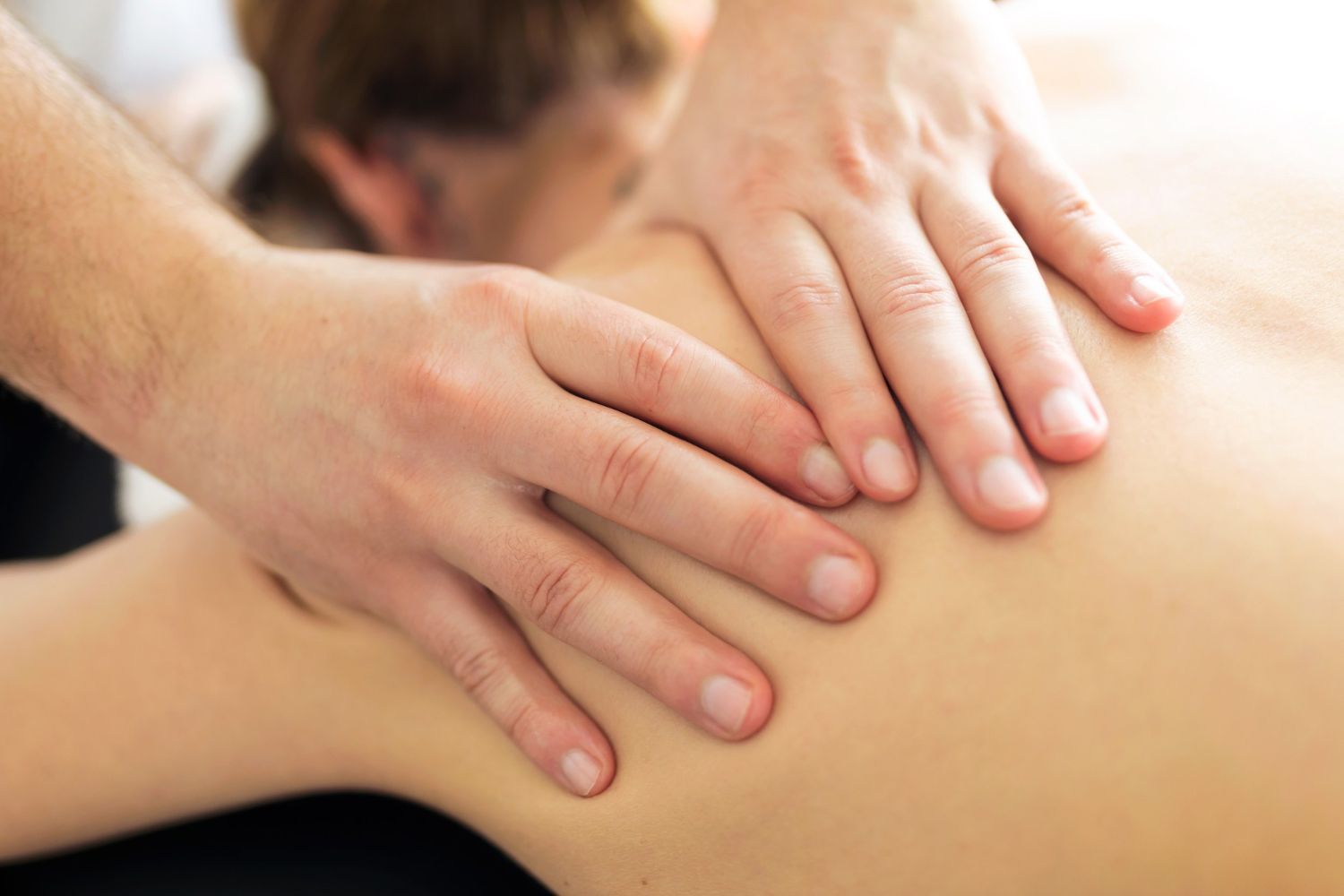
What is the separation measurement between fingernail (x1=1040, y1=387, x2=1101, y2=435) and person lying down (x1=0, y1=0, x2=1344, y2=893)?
3 cm

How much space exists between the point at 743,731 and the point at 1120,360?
1.20 feet

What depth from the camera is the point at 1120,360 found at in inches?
28.5

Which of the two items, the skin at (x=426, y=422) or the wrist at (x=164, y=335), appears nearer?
the skin at (x=426, y=422)

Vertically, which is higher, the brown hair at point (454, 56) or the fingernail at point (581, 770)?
the brown hair at point (454, 56)

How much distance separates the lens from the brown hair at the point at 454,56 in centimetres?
159

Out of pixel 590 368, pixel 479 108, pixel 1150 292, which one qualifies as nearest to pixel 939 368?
pixel 1150 292

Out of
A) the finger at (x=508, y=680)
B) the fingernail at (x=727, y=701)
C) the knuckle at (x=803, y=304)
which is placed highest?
the knuckle at (x=803, y=304)

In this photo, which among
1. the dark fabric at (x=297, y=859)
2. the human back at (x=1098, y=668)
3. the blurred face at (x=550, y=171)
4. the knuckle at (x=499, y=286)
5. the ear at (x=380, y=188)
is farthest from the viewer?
the ear at (x=380, y=188)

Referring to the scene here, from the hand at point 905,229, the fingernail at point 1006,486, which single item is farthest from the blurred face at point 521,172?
the fingernail at point 1006,486

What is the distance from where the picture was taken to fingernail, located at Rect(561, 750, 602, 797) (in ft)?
2.49

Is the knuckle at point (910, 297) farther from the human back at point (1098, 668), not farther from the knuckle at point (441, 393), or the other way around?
the knuckle at point (441, 393)

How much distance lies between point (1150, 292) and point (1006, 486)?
19 centimetres

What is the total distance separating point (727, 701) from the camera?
2.28 ft

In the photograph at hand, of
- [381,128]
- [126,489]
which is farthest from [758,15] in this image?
[126,489]
